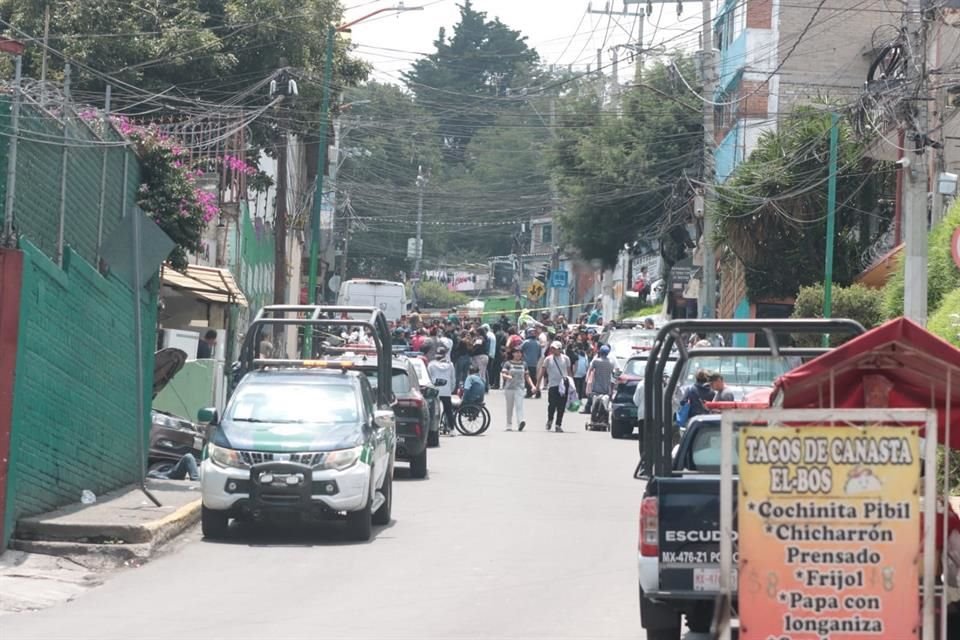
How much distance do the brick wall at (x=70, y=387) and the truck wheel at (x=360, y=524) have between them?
2252mm

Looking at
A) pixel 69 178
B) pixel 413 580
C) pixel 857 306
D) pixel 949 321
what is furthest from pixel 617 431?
pixel 413 580

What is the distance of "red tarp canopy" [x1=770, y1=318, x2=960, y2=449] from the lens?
7949 mm

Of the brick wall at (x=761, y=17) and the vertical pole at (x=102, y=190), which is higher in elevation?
the brick wall at (x=761, y=17)

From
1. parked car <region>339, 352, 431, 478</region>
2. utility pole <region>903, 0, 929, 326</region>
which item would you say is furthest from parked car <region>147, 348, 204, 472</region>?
utility pole <region>903, 0, 929, 326</region>

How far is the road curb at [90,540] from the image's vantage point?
13.8 m

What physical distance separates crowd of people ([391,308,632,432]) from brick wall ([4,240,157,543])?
957 cm

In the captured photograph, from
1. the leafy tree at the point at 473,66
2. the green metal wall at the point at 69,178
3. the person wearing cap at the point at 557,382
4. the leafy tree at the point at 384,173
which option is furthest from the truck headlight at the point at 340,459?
the leafy tree at the point at 473,66

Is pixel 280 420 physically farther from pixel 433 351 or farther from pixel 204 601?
pixel 433 351

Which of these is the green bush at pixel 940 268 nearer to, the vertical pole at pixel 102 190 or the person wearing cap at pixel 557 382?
the person wearing cap at pixel 557 382

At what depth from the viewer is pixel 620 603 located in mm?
12016

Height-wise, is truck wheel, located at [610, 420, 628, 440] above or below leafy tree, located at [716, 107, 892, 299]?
below

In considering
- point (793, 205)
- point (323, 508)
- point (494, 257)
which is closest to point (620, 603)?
point (323, 508)

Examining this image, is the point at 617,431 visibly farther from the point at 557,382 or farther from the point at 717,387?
the point at 717,387

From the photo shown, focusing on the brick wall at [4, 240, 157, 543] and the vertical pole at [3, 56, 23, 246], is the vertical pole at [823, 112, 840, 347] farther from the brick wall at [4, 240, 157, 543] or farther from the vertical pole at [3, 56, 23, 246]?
the vertical pole at [3, 56, 23, 246]
